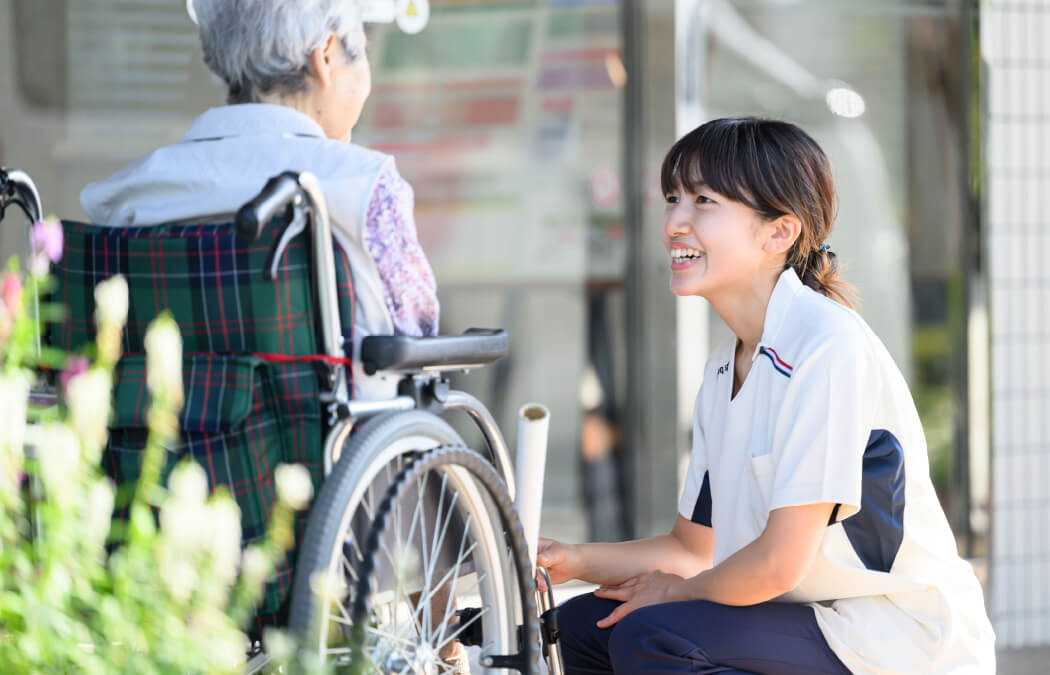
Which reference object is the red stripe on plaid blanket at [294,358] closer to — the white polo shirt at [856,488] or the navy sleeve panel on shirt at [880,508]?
the white polo shirt at [856,488]

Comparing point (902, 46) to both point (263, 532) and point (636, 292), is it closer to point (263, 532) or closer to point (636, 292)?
point (636, 292)

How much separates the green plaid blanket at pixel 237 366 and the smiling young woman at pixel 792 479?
23.0 inches

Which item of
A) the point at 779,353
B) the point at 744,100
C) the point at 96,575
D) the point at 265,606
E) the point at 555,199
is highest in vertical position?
the point at 744,100

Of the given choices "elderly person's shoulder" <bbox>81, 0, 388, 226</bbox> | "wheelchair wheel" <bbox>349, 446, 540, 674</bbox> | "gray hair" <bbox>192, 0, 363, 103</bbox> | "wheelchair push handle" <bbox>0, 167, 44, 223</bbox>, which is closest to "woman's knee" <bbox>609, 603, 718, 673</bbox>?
"wheelchair wheel" <bbox>349, 446, 540, 674</bbox>

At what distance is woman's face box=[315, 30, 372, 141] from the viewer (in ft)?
6.02

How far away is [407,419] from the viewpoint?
157 centimetres

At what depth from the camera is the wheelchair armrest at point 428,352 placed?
1.59 m

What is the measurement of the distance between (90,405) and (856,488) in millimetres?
1052

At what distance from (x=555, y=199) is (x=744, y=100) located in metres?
0.71

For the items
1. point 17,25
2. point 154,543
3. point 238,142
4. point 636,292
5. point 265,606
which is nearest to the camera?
point 154,543

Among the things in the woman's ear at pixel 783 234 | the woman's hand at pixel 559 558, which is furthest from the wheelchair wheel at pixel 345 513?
the woman's ear at pixel 783 234

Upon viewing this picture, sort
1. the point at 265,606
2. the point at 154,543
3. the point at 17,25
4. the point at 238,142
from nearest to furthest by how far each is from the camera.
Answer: the point at 154,543, the point at 265,606, the point at 238,142, the point at 17,25

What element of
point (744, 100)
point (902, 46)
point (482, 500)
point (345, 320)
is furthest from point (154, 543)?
point (902, 46)

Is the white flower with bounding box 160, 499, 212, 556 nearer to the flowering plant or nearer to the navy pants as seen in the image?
the flowering plant
